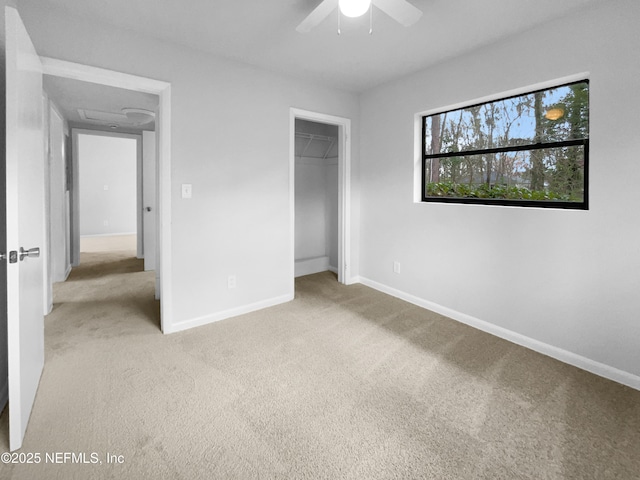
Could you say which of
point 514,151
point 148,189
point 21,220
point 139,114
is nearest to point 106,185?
point 148,189

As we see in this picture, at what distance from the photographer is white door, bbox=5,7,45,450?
1.49 metres

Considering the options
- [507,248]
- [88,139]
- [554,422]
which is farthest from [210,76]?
[88,139]

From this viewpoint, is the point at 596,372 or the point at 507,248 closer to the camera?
the point at 596,372

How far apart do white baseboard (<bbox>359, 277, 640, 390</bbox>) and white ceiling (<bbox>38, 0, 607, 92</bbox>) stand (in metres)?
2.32

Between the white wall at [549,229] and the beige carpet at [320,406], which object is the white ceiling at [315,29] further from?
the beige carpet at [320,406]

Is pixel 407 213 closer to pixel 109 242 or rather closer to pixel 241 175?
pixel 241 175

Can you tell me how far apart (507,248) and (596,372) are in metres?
1.01

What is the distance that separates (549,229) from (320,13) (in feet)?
7.05

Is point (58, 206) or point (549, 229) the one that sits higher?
point (58, 206)

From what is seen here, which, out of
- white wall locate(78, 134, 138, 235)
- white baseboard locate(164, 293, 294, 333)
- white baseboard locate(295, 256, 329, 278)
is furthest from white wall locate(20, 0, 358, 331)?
white wall locate(78, 134, 138, 235)

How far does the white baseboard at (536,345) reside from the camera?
7.16 ft

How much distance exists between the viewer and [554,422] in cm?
180

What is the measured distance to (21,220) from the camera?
1.60 meters

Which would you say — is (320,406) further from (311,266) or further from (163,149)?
(311,266)
